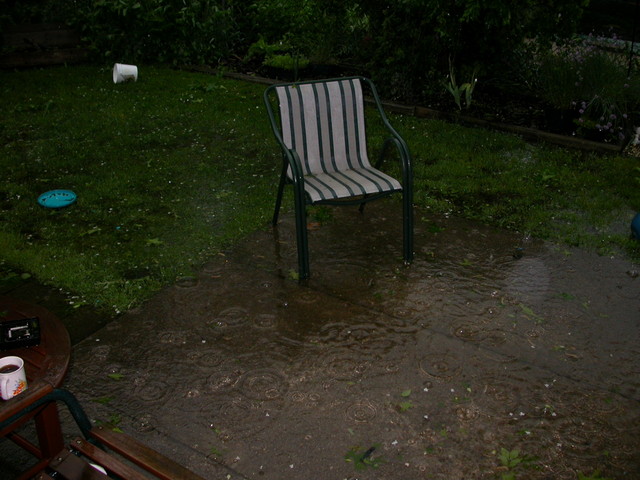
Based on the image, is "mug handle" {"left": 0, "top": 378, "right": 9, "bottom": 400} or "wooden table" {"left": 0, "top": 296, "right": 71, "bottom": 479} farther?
"mug handle" {"left": 0, "top": 378, "right": 9, "bottom": 400}

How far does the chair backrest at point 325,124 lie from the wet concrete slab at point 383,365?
0.68 metres

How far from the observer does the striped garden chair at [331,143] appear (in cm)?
455

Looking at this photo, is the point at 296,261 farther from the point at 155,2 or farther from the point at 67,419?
the point at 155,2

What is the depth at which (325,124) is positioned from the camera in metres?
4.97

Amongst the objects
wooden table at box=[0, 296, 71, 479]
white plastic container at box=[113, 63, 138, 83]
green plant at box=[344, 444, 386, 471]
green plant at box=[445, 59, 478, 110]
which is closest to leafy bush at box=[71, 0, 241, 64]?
white plastic container at box=[113, 63, 138, 83]

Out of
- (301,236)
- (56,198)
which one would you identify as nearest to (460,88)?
(301,236)

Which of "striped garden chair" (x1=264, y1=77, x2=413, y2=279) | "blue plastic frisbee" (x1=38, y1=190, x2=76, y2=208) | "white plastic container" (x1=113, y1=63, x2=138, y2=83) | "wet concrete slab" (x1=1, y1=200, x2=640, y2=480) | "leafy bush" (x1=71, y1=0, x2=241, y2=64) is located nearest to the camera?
"wet concrete slab" (x1=1, y1=200, x2=640, y2=480)

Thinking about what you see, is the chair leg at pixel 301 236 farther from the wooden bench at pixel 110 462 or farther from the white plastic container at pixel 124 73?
the white plastic container at pixel 124 73

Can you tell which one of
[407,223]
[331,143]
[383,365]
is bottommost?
[383,365]

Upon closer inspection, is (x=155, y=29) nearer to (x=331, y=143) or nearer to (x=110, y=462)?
(x=331, y=143)

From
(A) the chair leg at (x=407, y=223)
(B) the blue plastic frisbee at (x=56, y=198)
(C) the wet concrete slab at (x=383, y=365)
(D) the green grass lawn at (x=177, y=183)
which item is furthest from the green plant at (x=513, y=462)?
(B) the blue plastic frisbee at (x=56, y=198)

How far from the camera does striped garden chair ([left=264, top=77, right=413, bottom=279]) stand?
4.55m

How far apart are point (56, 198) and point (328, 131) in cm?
247

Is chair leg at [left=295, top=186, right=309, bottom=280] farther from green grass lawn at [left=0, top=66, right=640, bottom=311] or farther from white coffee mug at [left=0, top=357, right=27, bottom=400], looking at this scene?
white coffee mug at [left=0, top=357, right=27, bottom=400]
